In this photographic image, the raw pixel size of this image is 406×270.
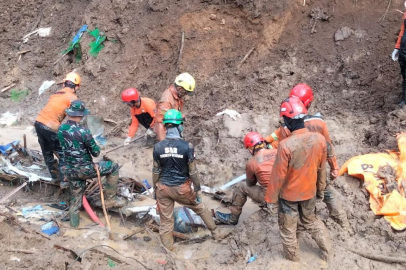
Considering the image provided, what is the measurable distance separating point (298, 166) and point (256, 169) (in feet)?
3.63

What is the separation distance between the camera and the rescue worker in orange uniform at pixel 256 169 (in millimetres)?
5547

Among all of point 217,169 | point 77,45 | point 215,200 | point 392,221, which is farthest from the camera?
point 77,45

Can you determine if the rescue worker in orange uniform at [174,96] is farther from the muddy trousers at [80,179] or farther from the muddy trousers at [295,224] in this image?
the muddy trousers at [295,224]

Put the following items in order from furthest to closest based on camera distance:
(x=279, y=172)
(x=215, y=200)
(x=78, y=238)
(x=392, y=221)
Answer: (x=215, y=200) < (x=78, y=238) < (x=392, y=221) < (x=279, y=172)

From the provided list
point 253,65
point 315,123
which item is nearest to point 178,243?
point 315,123

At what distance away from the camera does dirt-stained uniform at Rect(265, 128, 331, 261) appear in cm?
446

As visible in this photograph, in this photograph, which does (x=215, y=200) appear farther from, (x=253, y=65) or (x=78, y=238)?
(x=253, y=65)

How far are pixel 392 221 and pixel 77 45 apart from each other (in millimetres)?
9931

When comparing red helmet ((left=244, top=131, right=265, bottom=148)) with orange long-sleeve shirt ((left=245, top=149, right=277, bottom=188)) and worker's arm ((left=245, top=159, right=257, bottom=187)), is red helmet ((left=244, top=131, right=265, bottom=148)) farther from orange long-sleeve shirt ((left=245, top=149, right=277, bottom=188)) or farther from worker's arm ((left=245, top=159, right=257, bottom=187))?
worker's arm ((left=245, top=159, right=257, bottom=187))

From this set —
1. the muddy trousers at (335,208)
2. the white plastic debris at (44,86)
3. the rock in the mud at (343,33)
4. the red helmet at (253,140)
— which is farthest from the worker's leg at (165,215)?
the white plastic debris at (44,86)

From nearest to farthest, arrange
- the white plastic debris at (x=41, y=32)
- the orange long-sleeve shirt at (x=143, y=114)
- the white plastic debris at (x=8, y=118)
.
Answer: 1. the orange long-sleeve shirt at (x=143, y=114)
2. the white plastic debris at (x=8, y=118)
3. the white plastic debris at (x=41, y=32)

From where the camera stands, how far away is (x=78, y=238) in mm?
5898

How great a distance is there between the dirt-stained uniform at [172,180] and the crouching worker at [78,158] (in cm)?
127

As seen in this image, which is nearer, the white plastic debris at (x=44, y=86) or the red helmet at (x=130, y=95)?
the red helmet at (x=130, y=95)
